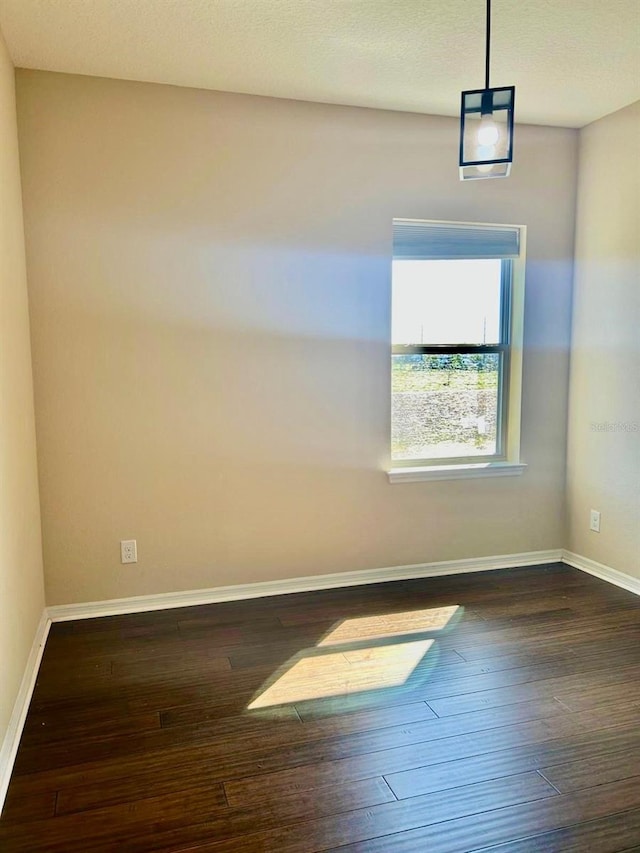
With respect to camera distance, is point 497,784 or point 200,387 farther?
point 200,387

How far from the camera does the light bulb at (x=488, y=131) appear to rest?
209 cm

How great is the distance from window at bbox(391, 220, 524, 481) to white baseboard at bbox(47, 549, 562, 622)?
0.58 m

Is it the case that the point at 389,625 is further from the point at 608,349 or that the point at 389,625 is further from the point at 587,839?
the point at 608,349

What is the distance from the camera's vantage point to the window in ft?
12.1

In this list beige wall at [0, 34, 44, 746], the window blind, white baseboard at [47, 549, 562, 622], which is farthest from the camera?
the window blind

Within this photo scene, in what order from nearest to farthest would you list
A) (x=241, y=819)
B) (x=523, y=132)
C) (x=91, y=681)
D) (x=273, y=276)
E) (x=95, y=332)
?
(x=241, y=819) → (x=91, y=681) → (x=95, y=332) → (x=273, y=276) → (x=523, y=132)

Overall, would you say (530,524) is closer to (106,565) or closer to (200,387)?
(200,387)

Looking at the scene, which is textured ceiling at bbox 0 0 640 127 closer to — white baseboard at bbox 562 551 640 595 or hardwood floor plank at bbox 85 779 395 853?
white baseboard at bbox 562 551 640 595

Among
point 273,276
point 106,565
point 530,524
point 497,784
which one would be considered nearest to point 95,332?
point 273,276

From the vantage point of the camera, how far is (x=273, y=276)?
3.36 metres

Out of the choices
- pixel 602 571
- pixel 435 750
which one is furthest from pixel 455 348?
pixel 435 750

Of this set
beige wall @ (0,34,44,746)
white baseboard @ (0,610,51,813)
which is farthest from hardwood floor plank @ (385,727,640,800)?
beige wall @ (0,34,44,746)

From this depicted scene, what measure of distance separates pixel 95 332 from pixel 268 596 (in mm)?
1717

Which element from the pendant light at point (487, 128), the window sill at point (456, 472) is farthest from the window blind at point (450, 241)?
the pendant light at point (487, 128)
